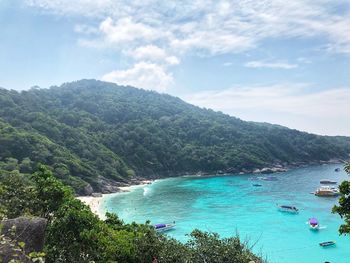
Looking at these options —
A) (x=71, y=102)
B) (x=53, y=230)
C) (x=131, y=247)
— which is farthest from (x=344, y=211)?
(x=71, y=102)

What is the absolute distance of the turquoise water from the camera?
48094 millimetres

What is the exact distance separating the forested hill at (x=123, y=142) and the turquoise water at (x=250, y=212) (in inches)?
660

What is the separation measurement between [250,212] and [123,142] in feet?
225

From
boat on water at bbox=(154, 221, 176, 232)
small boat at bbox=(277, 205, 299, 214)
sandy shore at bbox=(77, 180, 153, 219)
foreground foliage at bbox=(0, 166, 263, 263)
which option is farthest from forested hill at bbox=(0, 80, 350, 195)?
foreground foliage at bbox=(0, 166, 263, 263)

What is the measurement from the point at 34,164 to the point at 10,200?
58377 millimetres

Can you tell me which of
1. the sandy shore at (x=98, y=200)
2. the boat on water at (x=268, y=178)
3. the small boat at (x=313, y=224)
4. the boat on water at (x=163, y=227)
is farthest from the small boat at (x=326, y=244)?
the boat on water at (x=268, y=178)

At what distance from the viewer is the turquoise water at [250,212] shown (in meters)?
48.1

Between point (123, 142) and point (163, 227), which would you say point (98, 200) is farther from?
point (123, 142)

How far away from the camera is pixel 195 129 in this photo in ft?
526

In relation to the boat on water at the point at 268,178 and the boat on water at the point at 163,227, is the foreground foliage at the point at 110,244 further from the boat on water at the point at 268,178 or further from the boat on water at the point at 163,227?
the boat on water at the point at 268,178

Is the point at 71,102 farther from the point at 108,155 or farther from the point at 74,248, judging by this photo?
the point at 74,248

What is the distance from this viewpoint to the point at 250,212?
68625 millimetres

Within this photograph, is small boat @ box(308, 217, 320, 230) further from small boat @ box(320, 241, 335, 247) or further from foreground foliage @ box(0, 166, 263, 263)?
foreground foliage @ box(0, 166, 263, 263)

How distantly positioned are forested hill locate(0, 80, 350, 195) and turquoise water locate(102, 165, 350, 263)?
1675 centimetres
